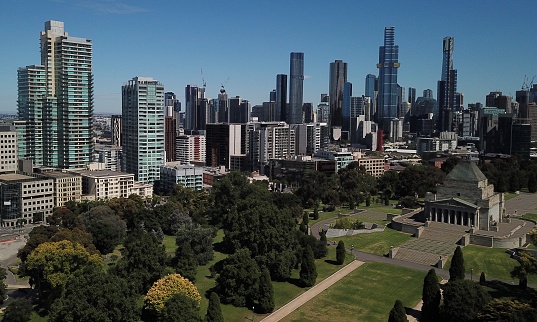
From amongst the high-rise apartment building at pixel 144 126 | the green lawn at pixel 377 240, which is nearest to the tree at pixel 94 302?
the green lawn at pixel 377 240

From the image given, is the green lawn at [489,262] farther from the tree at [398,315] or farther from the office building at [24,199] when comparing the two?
the office building at [24,199]

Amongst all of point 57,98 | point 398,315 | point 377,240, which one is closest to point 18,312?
point 398,315

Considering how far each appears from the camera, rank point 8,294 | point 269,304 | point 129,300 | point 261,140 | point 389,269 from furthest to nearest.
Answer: point 261,140, point 389,269, point 8,294, point 269,304, point 129,300

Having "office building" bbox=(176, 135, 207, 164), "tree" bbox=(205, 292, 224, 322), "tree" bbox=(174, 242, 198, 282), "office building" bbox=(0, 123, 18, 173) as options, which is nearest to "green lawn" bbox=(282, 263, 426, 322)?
"tree" bbox=(205, 292, 224, 322)

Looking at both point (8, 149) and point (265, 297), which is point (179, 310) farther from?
point (8, 149)

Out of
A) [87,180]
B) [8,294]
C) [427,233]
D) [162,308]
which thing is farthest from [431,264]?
[87,180]

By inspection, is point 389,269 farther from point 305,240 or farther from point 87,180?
point 87,180
